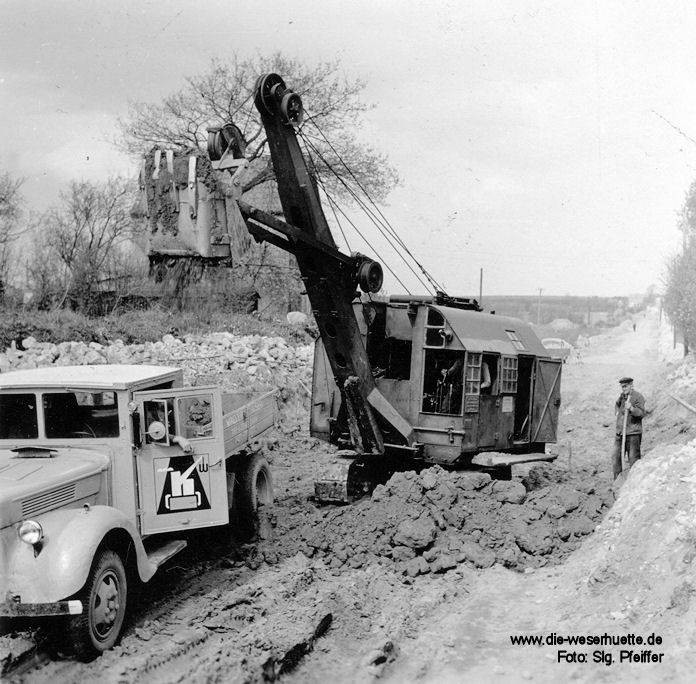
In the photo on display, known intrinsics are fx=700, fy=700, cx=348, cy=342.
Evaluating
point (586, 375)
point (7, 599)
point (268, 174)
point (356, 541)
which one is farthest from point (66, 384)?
point (586, 375)

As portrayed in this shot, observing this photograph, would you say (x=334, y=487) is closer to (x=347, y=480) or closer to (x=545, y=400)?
(x=347, y=480)

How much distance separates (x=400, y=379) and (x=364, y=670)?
4901mm

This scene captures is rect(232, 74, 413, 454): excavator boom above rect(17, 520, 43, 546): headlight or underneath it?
above

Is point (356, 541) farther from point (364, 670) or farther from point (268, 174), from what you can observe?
point (268, 174)

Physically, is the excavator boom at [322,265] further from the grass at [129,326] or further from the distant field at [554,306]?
the distant field at [554,306]

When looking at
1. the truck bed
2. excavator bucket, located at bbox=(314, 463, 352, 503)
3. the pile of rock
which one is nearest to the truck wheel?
the truck bed

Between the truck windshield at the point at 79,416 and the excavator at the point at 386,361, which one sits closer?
the truck windshield at the point at 79,416

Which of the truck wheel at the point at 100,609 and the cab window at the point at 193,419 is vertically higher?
the cab window at the point at 193,419

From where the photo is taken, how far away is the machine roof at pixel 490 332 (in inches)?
354

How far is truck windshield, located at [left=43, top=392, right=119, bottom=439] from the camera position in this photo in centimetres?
603

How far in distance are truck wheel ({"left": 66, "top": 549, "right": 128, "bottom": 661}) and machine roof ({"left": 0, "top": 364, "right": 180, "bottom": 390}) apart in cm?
139

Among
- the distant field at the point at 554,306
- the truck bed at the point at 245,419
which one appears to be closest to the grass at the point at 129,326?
the truck bed at the point at 245,419

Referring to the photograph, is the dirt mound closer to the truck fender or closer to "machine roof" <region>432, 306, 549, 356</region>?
"machine roof" <region>432, 306, 549, 356</region>

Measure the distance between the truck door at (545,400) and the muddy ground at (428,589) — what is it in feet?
7.92
